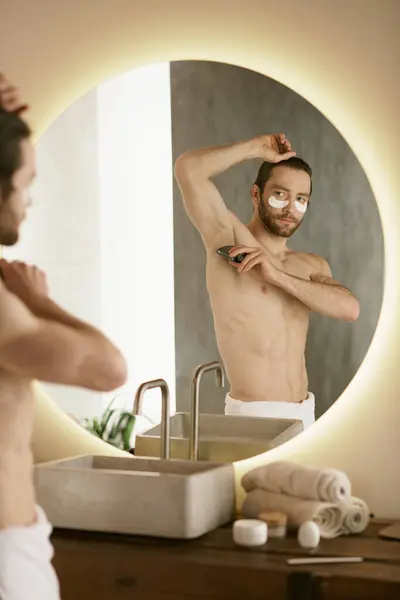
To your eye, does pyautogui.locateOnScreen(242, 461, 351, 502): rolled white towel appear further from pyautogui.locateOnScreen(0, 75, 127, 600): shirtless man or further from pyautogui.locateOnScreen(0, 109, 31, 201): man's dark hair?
pyautogui.locateOnScreen(0, 109, 31, 201): man's dark hair

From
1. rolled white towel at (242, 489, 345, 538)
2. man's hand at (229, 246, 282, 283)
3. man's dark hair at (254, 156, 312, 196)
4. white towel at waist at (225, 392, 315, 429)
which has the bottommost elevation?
rolled white towel at (242, 489, 345, 538)

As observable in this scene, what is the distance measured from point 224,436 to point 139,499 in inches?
12.1

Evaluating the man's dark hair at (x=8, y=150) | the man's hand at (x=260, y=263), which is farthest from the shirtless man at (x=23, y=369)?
the man's hand at (x=260, y=263)

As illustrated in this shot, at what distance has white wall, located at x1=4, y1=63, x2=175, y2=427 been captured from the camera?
206cm

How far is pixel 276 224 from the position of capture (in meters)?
1.99

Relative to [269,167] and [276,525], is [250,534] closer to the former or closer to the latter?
[276,525]

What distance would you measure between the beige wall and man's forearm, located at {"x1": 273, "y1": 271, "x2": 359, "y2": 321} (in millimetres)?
72

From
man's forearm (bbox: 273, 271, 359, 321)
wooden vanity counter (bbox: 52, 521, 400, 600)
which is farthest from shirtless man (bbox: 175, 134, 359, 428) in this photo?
wooden vanity counter (bbox: 52, 521, 400, 600)

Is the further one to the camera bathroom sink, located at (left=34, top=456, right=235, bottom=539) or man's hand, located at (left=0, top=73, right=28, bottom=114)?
bathroom sink, located at (left=34, top=456, right=235, bottom=539)

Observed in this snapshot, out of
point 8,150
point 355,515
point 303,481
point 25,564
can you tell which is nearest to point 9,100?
point 8,150

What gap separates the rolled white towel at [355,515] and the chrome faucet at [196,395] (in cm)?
36

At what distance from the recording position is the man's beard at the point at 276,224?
1982 millimetres

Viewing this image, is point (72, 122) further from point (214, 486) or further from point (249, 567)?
point (249, 567)

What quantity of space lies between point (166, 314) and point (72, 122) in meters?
0.49
